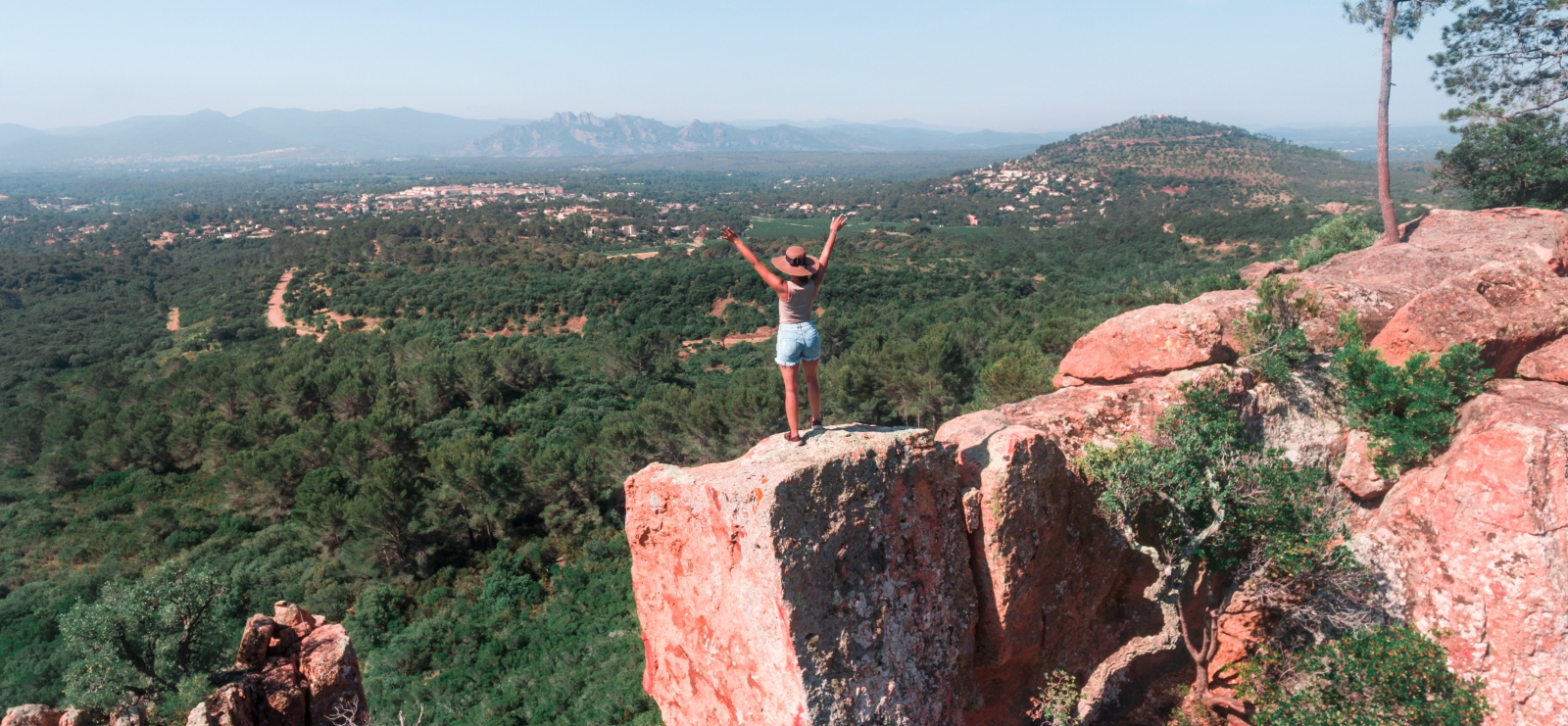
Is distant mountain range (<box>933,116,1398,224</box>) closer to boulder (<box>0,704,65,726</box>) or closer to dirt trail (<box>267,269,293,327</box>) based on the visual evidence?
dirt trail (<box>267,269,293,327</box>)

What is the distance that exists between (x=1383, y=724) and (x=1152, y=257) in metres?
92.5

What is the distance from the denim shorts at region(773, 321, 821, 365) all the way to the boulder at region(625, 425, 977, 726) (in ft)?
3.48

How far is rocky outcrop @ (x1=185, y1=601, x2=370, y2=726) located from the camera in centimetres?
1016

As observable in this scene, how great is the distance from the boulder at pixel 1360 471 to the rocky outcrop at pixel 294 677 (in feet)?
54.0

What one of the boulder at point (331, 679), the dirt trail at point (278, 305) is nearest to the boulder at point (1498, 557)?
the boulder at point (331, 679)

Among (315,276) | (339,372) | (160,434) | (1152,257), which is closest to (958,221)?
(1152,257)

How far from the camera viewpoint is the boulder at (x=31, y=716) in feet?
29.9

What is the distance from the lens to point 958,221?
153 meters

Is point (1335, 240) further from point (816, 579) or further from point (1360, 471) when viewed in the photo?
point (816, 579)

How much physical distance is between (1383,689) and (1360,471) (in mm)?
4382

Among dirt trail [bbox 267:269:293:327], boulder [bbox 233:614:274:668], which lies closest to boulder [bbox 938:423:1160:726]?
boulder [bbox 233:614:274:668]

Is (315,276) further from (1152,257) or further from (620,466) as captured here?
(1152,257)

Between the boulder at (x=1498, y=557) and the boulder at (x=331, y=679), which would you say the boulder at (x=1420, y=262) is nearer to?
the boulder at (x=1498, y=557)

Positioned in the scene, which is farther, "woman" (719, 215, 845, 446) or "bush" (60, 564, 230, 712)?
"bush" (60, 564, 230, 712)
